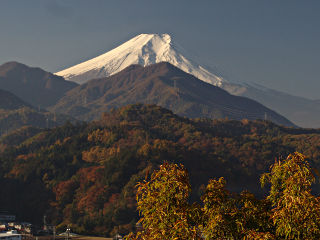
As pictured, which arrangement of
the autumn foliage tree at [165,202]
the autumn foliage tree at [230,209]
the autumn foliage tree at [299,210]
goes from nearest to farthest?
the autumn foliage tree at [299,210]
the autumn foliage tree at [230,209]
the autumn foliage tree at [165,202]

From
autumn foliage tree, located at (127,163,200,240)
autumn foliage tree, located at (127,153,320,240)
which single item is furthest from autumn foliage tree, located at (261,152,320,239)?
autumn foliage tree, located at (127,163,200,240)

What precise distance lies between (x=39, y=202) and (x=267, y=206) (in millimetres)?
158861

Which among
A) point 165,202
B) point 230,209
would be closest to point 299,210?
point 230,209

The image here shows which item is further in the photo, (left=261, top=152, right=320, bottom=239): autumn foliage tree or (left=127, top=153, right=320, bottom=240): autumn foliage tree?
(left=127, top=153, right=320, bottom=240): autumn foliage tree

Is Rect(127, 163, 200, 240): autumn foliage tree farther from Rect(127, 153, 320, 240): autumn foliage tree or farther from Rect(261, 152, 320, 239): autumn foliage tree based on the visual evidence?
Rect(261, 152, 320, 239): autumn foliage tree

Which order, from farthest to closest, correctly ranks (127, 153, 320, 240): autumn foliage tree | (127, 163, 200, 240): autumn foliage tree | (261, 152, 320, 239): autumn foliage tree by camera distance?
(127, 163, 200, 240): autumn foliage tree → (127, 153, 320, 240): autumn foliage tree → (261, 152, 320, 239): autumn foliage tree

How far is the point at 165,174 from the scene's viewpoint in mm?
17109

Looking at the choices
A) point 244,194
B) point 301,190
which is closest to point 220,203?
point 244,194

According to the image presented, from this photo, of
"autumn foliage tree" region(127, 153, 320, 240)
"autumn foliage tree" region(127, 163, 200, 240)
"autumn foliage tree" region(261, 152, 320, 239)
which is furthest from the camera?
"autumn foliage tree" region(127, 163, 200, 240)

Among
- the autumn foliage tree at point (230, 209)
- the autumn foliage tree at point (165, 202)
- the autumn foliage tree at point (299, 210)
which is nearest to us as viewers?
the autumn foliage tree at point (299, 210)

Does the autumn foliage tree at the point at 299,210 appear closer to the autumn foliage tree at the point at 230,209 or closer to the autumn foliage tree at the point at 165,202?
the autumn foliage tree at the point at 230,209

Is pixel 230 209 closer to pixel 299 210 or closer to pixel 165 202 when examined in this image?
pixel 165 202

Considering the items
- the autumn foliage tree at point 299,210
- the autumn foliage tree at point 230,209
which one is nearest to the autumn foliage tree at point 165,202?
the autumn foliage tree at point 230,209

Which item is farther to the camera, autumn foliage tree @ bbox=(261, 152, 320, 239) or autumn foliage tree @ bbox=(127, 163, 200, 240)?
autumn foliage tree @ bbox=(127, 163, 200, 240)
